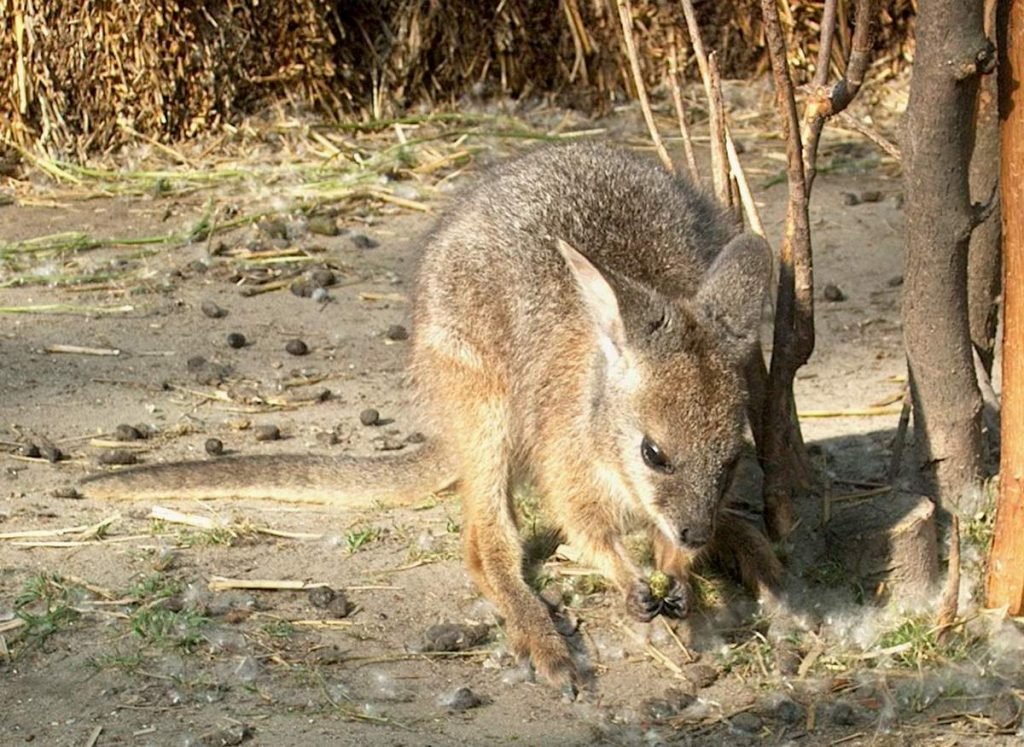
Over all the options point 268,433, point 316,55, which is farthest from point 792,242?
point 316,55

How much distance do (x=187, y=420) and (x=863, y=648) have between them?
2576 millimetres

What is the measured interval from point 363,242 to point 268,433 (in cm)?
182

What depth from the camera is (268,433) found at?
5797 millimetres

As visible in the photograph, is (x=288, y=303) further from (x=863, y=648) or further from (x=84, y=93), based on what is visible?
(x=863, y=648)

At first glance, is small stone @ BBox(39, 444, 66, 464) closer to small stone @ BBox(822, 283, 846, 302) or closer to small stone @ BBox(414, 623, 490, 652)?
small stone @ BBox(414, 623, 490, 652)

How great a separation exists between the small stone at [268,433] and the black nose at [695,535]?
6.71ft

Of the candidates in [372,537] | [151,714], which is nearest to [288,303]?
[372,537]

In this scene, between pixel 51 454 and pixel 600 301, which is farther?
pixel 51 454

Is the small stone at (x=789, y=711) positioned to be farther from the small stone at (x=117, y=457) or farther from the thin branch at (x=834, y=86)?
the small stone at (x=117, y=457)

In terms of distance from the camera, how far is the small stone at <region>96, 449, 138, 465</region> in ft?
Answer: 18.1

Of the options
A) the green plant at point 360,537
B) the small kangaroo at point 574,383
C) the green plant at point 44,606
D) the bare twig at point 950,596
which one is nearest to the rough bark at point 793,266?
the small kangaroo at point 574,383

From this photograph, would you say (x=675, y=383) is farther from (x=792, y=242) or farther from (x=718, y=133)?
(x=718, y=133)

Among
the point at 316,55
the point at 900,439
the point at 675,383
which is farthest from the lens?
the point at 316,55

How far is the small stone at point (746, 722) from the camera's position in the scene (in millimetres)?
4102
